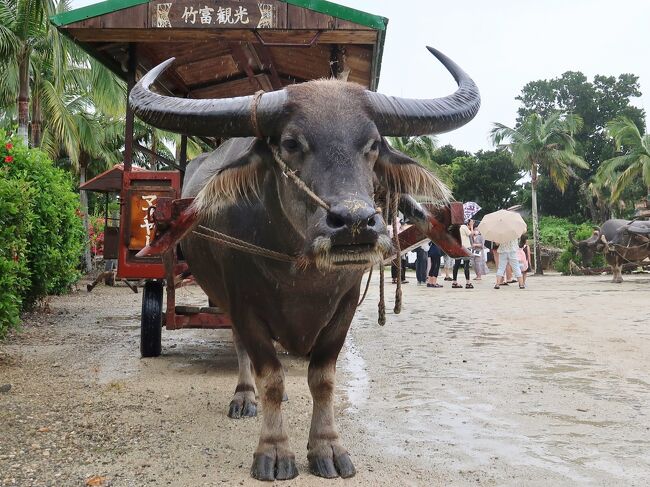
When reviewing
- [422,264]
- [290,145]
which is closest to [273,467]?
[290,145]

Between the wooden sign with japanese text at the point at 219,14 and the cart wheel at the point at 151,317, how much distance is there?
87.0 inches

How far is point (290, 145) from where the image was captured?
2.44 metres

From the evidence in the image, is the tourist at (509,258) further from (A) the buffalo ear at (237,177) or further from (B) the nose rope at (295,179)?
(B) the nose rope at (295,179)

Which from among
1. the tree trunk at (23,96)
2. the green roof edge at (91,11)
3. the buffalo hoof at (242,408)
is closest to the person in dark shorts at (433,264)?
the tree trunk at (23,96)

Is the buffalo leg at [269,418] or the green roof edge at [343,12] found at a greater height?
the green roof edge at [343,12]

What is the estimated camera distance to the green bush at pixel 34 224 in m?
5.20

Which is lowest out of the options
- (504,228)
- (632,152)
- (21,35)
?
(504,228)

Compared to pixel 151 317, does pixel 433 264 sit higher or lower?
higher

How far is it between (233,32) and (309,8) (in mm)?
600

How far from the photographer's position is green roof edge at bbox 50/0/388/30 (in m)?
4.33

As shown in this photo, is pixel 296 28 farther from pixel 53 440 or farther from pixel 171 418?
pixel 53 440

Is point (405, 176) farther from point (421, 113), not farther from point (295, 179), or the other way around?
point (295, 179)

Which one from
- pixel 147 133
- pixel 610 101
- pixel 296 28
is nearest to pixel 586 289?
pixel 296 28

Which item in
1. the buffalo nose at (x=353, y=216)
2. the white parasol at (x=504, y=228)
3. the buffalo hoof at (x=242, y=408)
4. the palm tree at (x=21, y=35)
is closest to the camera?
the buffalo nose at (x=353, y=216)
